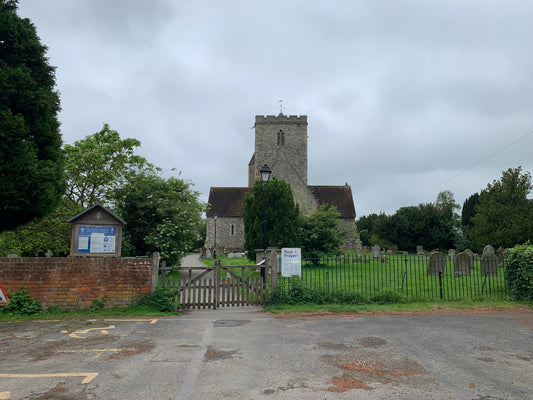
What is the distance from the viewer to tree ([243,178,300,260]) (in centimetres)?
2181

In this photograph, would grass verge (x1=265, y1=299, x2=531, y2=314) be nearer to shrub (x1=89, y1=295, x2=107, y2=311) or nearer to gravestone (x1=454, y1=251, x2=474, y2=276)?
shrub (x1=89, y1=295, x2=107, y2=311)

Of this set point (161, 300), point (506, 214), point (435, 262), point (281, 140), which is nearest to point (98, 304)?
point (161, 300)

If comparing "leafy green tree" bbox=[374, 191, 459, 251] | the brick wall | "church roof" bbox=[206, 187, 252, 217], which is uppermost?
"church roof" bbox=[206, 187, 252, 217]

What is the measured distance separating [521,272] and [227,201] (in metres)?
41.1

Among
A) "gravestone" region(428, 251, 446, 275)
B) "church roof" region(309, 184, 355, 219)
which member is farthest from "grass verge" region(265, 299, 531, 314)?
"church roof" region(309, 184, 355, 219)

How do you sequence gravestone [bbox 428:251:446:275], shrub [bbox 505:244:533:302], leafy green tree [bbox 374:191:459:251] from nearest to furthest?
shrub [bbox 505:244:533:302] → gravestone [bbox 428:251:446:275] → leafy green tree [bbox 374:191:459:251]

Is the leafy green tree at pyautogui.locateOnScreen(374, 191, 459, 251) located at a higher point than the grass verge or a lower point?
higher

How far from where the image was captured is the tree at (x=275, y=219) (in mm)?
21812

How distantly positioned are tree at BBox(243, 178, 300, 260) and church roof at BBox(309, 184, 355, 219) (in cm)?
2501

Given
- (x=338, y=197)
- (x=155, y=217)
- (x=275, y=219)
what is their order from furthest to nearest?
1. (x=338, y=197)
2. (x=275, y=219)
3. (x=155, y=217)

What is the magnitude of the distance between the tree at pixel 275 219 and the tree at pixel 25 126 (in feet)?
46.3

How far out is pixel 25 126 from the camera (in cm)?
841

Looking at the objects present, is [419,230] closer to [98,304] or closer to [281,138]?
[281,138]

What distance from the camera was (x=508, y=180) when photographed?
31078mm
